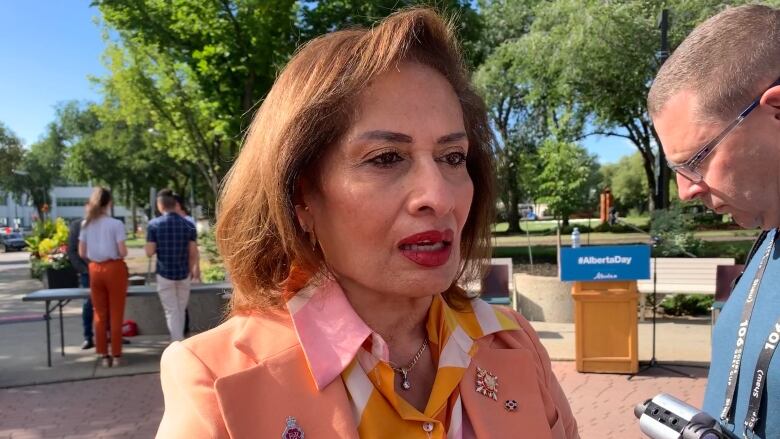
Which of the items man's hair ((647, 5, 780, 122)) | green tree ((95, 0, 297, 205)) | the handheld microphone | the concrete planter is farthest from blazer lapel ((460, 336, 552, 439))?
green tree ((95, 0, 297, 205))

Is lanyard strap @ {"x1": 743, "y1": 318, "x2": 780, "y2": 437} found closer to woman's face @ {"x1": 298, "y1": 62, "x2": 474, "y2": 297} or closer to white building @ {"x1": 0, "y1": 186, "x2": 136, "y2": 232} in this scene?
woman's face @ {"x1": 298, "y1": 62, "x2": 474, "y2": 297}

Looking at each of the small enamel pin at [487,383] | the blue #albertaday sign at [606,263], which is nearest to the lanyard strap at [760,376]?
the small enamel pin at [487,383]

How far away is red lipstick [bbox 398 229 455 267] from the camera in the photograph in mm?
1255

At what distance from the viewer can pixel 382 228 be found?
125cm

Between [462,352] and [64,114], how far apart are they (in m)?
55.7

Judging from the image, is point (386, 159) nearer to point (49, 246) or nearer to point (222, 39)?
point (222, 39)

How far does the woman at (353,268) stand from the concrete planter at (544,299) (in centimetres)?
782

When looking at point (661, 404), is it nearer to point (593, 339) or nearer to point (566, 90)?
point (593, 339)

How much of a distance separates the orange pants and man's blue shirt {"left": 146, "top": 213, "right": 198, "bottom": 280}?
1.47 ft

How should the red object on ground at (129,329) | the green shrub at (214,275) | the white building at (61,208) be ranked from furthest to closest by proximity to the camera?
the white building at (61,208)
the green shrub at (214,275)
the red object on ground at (129,329)

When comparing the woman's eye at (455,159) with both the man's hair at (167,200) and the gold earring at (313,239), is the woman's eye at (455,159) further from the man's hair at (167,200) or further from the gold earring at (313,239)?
the man's hair at (167,200)

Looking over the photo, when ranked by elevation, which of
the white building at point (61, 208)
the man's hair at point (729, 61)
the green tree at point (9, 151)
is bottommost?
the white building at point (61, 208)

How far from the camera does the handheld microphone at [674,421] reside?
1.39 m

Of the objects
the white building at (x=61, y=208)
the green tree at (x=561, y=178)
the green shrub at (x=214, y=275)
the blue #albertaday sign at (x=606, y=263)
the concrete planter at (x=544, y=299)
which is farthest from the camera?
the white building at (x=61, y=208)
